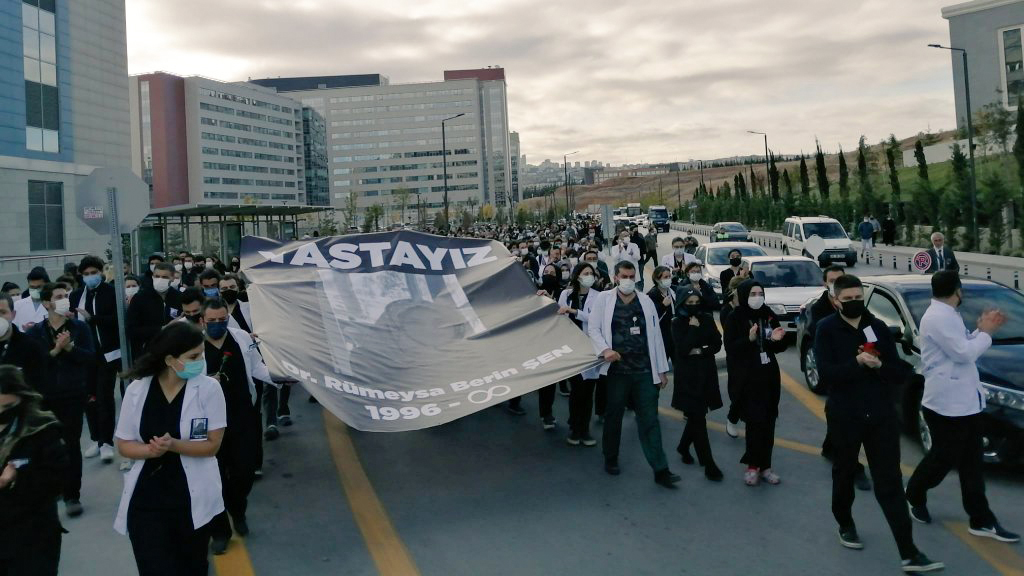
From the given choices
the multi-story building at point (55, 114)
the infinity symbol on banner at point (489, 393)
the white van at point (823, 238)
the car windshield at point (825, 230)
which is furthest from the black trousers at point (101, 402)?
the car windshield at point (825, 230)

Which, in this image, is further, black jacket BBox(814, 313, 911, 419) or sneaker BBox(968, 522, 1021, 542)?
sneaker BBox(968, 522, 1021, 542)

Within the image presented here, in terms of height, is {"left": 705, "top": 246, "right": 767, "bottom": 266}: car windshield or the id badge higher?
{"left": 705, "top": 246, "right": 767, "bottom": 266}: car windshield

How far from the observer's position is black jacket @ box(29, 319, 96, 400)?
6781 mm

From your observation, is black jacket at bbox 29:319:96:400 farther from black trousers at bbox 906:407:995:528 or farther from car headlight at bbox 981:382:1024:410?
car headlight at bbox 981:382:1024:410

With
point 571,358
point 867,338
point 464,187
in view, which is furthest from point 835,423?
point 464,187

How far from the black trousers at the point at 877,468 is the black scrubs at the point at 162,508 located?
4.07 metres

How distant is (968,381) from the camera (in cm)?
576

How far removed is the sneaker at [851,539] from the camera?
5.73m

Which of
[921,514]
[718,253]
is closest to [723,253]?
[718,253]

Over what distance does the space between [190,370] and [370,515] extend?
2.91 metres

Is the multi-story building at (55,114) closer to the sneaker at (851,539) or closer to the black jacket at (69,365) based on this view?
the black jacket at (69,365)

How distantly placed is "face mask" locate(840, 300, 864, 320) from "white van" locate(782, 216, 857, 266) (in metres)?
25.8

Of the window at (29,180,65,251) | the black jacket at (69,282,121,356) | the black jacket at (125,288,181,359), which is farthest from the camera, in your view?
the window at (29,180,65,251)

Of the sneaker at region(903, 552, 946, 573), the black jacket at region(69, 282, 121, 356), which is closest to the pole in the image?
the black jacket at region(69, 282, 121, 356)
